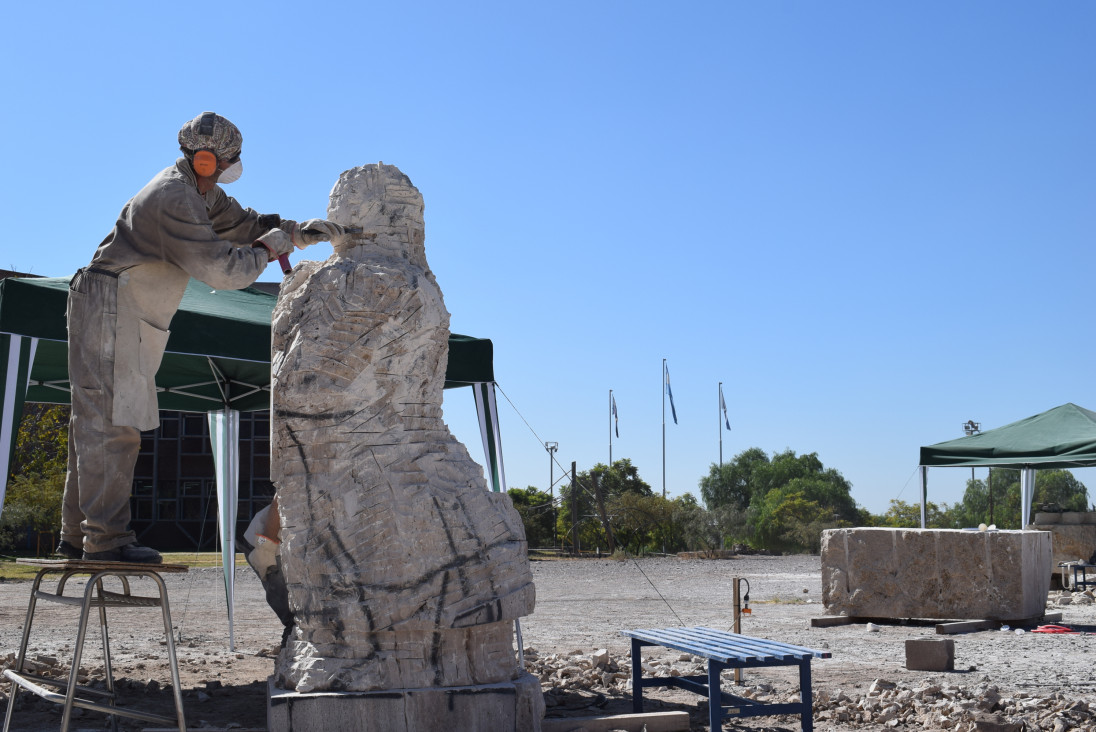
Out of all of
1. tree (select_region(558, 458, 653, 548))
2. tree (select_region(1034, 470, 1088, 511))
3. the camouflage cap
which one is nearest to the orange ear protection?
the camouflage cap

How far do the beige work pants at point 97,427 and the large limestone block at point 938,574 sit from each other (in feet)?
26.5

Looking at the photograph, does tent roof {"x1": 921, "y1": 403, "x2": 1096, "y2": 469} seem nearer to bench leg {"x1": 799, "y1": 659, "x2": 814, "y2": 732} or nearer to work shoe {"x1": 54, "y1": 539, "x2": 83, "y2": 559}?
bench leg {"x1": 799, "y1": 659, "x2": 814, "y2": 732}

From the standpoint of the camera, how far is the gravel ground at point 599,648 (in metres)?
5.67

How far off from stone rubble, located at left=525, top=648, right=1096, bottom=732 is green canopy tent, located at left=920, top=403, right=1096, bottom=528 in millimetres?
6606

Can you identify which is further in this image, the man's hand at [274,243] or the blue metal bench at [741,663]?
the blue metal bench at [741,663]

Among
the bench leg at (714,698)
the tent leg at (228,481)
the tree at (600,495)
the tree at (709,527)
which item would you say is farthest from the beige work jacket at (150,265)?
the tree at (709,527)

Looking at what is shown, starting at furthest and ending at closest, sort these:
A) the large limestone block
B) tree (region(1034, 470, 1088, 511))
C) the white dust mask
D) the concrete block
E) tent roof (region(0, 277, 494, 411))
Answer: tree (region(1034, 470, 1088, 511)), the large limestone block, the concrete block, tent roof (region(0, 277, 494, 411)), the white dust mask

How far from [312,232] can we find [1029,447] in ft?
35.2

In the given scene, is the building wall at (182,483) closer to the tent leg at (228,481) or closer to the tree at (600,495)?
the tree at (600,495)

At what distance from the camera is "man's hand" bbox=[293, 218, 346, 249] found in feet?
14.8

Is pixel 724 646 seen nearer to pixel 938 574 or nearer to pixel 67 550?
pixel 67 550

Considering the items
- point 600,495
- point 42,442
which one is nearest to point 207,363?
point 42,442

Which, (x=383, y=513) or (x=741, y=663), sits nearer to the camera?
(x=383, y=513)

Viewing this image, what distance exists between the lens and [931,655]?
6.81 m
